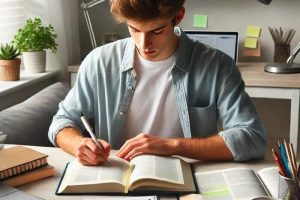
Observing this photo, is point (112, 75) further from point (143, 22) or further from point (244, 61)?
point (244, 61)

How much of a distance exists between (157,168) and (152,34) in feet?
1.40

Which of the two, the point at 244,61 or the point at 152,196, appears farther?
the point at 244,61

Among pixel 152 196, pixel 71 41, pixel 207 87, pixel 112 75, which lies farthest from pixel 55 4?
pixel 152 196

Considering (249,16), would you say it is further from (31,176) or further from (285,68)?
(31,176)

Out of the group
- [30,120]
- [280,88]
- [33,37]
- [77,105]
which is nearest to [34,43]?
[33,37]

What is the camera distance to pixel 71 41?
2627mm

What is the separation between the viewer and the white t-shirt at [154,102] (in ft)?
4.70

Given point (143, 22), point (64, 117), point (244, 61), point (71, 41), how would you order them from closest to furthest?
point (143, 22)
point (64, 117)
point (71, 41)
point (244, 61)

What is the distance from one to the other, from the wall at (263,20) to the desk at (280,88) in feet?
1.63

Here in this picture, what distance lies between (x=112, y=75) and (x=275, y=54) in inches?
60.8

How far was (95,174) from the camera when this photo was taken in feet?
3.29

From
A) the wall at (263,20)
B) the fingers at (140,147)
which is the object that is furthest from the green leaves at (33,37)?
the fingers at (140,147)

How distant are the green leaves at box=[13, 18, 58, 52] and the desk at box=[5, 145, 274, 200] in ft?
3.78

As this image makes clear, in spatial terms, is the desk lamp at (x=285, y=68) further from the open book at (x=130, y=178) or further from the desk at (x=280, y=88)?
the open book at (x=130, y=178)
